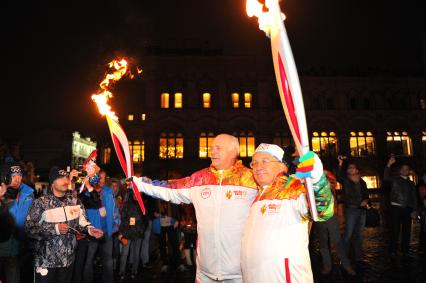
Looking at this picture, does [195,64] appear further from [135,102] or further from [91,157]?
[91,157]

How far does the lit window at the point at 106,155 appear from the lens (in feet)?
111

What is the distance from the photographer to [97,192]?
6012 mm

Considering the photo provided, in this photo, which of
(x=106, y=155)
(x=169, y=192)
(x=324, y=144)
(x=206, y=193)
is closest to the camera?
(x=206, y=193)

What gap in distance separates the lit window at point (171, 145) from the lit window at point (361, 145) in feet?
58.0

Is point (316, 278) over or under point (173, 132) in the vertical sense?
under

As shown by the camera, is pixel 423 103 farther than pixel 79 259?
Yes

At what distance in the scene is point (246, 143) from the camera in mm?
31203

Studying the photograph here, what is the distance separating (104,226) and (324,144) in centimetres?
2976

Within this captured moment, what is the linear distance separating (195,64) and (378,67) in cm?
2050

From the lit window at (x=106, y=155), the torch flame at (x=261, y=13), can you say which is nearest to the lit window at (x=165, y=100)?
the lit window at (x=106, y=155)

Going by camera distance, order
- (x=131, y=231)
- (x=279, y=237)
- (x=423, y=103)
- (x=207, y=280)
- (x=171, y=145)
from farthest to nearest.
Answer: (x=423, y=103)
(x=171, y=145)
(x=131, y=231)
(x=207, y=280)
(x=279, y=237)

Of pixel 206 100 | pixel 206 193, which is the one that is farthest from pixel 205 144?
pixel 206 193

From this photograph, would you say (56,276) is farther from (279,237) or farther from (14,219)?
(279,237)

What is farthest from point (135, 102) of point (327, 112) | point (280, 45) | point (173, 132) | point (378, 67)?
point (280, 45)
